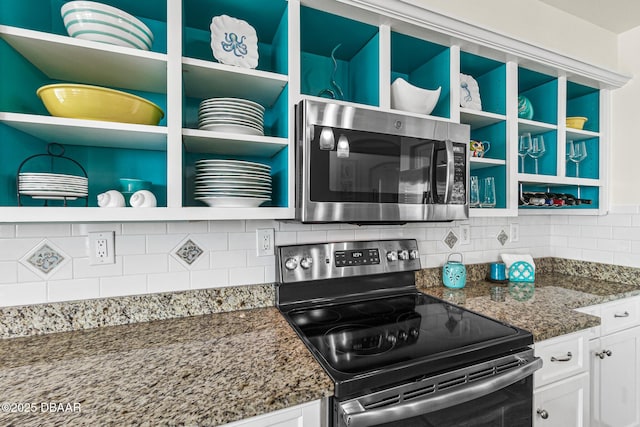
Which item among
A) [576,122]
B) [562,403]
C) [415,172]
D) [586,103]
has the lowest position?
[562,403]

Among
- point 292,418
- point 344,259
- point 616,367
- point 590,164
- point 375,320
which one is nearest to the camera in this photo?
point 292,418

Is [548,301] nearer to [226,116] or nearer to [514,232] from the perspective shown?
[514,232]

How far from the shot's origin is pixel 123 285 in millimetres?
1209

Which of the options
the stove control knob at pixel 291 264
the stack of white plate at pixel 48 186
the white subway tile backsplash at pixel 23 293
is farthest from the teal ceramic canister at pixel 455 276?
the white subway tile backsplash at pixel 23 293

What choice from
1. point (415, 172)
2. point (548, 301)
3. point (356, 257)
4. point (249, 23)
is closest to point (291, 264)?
point (356, 257)

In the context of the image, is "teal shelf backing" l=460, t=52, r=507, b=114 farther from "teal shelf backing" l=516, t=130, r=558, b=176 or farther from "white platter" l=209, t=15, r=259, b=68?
"white platter" l=209, t=15, r=259, b=68

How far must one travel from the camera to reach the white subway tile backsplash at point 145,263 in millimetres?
1217

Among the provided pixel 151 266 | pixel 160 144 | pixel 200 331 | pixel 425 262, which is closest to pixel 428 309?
pixel 425 262

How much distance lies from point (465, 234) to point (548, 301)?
1.83 ft

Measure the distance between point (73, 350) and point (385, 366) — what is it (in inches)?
37.8

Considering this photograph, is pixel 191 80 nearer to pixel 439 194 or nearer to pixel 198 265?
pixel 198 265

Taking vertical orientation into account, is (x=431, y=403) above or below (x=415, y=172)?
below

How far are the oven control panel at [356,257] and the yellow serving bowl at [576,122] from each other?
154 cm

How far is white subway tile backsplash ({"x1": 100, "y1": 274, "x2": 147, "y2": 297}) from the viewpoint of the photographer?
119cm
